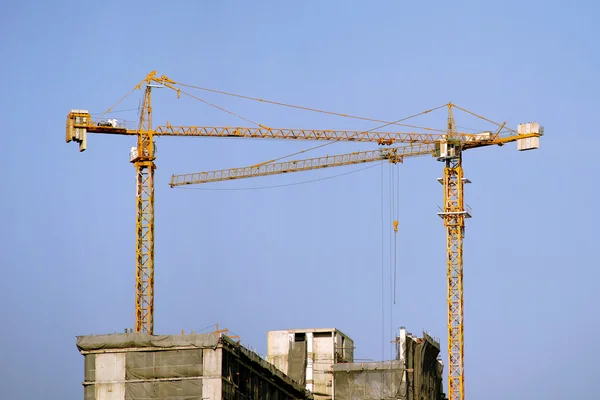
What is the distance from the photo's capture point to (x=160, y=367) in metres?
133

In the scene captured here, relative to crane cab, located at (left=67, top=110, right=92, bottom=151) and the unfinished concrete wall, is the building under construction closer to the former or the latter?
the unfinished concrete wall

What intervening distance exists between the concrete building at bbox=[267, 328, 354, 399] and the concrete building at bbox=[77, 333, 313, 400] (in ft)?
121

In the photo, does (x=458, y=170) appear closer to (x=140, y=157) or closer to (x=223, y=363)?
(x=140, y=157)

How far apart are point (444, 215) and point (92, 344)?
224 feet

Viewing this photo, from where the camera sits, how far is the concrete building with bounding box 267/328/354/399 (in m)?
171

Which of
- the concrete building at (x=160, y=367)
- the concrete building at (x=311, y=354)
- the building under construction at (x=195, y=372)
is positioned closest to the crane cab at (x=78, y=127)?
the concrete building at (x=311, y=354)

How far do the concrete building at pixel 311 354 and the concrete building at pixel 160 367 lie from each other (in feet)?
121

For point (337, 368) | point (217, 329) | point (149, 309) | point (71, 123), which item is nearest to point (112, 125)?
point (71, 123)

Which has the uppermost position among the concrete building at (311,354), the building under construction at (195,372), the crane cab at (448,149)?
the crane cab at (448,149)

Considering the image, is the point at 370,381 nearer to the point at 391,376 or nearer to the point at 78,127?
the point at 391,376

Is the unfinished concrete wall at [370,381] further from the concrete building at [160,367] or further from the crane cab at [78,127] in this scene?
the crane cab at [78,127]

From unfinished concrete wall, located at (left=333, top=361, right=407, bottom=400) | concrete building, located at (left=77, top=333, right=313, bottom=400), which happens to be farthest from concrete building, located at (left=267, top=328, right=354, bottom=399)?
concrete building, located at (left=77, top=333, right=313, bottom=400)

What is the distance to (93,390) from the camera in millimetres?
133125

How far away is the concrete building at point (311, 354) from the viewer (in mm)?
171125
